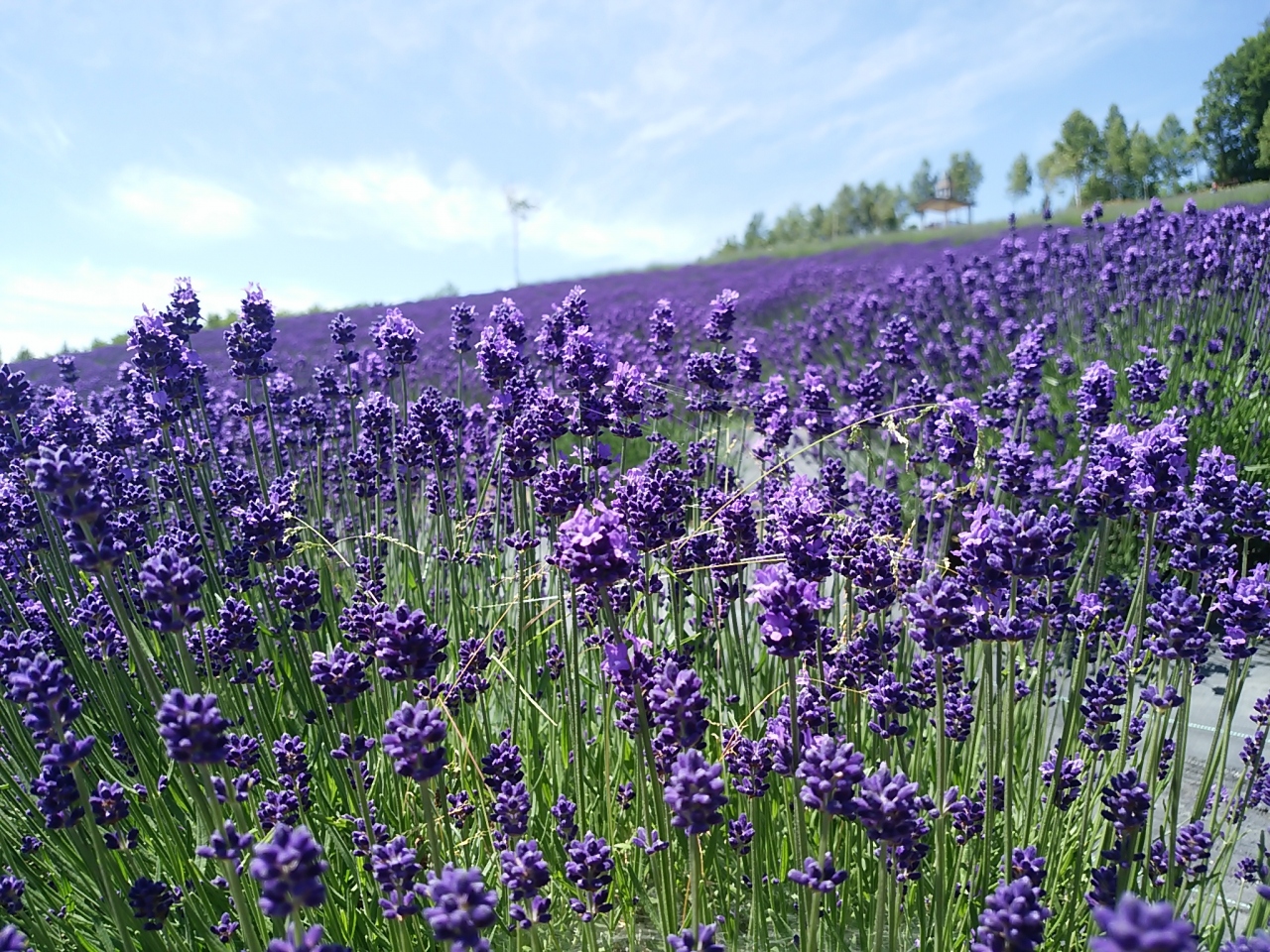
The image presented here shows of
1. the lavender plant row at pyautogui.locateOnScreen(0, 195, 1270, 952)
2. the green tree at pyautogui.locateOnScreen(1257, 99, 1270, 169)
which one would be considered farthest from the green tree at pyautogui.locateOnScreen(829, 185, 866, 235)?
the lavender plant row at pyautogui.locateOnScreen(0, 195, 1270, 952)

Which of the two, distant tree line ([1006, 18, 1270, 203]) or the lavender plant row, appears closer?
the lavender plant row

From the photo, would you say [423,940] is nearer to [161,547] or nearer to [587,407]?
[161,547]

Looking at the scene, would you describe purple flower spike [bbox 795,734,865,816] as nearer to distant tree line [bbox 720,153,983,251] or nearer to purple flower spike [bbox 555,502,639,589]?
purple flower spike [bbox 555,502,639,589]

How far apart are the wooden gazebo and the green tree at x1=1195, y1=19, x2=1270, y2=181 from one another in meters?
56.3

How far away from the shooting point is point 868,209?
243ft

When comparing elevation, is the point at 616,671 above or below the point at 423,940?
above

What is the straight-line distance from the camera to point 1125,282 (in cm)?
978

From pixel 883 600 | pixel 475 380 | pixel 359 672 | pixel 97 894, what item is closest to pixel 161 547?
pixel 97 894

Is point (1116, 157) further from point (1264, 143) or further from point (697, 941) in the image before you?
point (697, 941)

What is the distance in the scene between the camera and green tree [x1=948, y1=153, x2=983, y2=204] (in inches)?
2953

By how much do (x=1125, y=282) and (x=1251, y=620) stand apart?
9.10 meters

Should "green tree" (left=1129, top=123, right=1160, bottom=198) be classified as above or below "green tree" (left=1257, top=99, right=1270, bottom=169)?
above

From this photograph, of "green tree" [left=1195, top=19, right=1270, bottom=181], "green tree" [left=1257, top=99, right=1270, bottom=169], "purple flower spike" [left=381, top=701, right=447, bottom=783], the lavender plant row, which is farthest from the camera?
"green tree" [left=1195, top=19, right=1270, bottom=181]

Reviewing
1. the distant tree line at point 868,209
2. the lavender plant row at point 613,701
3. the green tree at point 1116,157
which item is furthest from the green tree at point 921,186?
the lavender plant row at point 613,701
